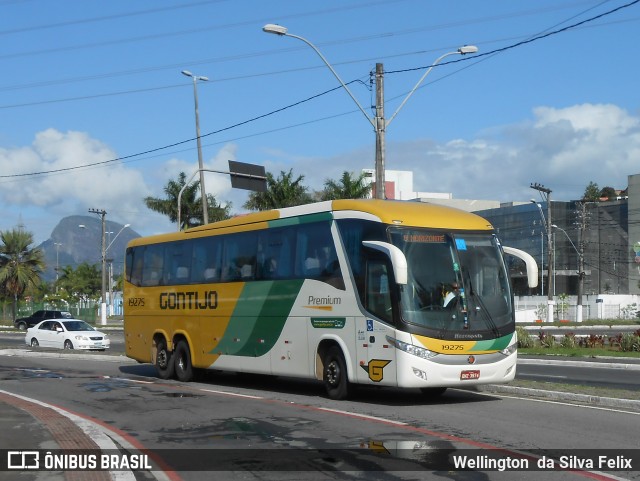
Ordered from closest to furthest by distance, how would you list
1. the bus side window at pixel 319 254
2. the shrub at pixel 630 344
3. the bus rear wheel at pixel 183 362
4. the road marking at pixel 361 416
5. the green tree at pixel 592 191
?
the road marking at pixel 361 416 → the bus side window at pixel 319 254 → the bus rear wheel at pixel 183 362 → the shrub at pixel 630 344 → the green tree at pixel 592 191

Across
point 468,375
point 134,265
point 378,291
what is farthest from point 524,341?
point 378,291

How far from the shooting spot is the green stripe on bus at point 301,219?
17.8 meters

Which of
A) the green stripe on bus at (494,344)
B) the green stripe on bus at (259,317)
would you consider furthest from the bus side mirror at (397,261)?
the green stripe on bus at (259,317)

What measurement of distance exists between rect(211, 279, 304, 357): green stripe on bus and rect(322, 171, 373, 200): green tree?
45022mm

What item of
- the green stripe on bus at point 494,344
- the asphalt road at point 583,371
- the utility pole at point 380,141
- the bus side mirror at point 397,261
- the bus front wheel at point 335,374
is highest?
the utility pole at point 380,141

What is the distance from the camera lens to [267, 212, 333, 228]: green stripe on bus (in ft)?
58.2

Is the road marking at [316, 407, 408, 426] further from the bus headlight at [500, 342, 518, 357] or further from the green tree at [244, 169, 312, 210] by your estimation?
the green tree at [244, 169, 312, 210]

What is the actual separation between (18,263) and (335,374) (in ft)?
192

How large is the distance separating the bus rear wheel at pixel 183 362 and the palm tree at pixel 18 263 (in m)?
50.0

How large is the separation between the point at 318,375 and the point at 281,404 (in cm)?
155

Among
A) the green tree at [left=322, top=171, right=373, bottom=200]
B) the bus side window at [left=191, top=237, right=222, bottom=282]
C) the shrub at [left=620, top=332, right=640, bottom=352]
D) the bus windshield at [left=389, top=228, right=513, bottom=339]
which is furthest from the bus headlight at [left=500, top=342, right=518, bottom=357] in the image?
the green tree at [left=322, top=171, right=373, bottom=200]

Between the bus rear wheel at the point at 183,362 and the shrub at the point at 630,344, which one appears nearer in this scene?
the bus rear wheel at the point at 183,362

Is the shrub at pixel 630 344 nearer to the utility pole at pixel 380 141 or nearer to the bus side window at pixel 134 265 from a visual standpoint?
the utility pole at pixel 380 141

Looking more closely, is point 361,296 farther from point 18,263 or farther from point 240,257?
point 18,263
